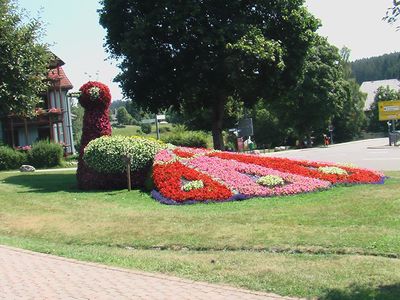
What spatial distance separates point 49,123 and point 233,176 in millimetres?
33293

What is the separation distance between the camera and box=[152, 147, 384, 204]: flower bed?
13.6 metres

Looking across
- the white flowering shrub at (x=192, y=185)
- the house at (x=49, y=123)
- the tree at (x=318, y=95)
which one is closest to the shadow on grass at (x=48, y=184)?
the white flowering shrub at (x=192, y=185)

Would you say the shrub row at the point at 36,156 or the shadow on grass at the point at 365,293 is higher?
the shrub row at the point at 36,156

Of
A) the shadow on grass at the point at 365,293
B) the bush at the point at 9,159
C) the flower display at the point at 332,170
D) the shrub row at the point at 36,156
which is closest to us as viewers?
the shadow on grass at the point at 365,293

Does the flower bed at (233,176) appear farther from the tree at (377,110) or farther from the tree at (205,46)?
the tree at (377,110)

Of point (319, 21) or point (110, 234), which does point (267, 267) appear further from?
point (319, 21)

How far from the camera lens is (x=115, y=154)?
16.5 m

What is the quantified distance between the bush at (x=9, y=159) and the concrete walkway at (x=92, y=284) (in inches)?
1047

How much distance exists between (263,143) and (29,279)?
6497 cm

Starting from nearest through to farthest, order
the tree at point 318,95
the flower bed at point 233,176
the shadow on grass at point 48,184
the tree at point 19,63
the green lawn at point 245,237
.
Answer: the green lawn at point 245,237, the flower bed at point 233,176, the shadow on grass at point 48,184, the tree at point 19,63, the tree at point 318,95

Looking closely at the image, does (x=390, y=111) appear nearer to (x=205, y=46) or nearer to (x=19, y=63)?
(x=205, y=46)

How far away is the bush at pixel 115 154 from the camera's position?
16.6 meters

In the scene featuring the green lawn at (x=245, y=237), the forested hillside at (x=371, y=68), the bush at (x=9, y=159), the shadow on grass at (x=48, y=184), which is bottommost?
the green lawn at (x=245, y=237)

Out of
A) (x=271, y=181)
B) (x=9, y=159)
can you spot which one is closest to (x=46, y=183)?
(x=271, y=181)
